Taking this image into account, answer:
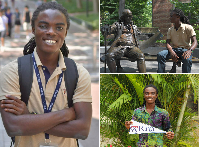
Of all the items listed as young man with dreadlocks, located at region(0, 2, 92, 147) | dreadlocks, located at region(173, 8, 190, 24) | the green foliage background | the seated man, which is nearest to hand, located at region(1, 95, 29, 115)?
young man with dreadlocks, located at region(0, 2, 92, 147)

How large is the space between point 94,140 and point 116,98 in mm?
1112

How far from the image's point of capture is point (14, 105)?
216 centimetres

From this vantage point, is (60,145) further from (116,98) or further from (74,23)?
(74,23)

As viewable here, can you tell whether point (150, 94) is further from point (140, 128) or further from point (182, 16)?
point (182, 16)

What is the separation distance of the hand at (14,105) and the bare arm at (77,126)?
0.66 ft

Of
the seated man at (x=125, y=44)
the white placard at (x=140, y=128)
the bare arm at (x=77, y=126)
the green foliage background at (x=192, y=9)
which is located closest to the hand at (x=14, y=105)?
the bare arm at (x=77, y=126)

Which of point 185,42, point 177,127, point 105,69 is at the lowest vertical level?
point 177,127

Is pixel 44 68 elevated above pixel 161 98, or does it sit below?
above

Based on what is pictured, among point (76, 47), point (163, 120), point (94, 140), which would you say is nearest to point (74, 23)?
point (76, 47)

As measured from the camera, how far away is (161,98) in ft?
19.0

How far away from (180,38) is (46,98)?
144 inches

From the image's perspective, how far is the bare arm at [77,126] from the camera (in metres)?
2.21

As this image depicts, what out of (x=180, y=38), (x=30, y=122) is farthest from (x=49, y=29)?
(x=180, y=38)

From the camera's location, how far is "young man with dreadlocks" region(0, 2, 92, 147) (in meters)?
2.16
